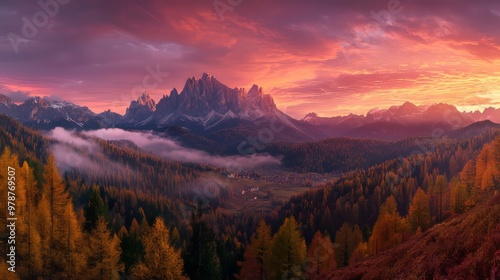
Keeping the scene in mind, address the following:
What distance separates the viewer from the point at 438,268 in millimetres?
21609

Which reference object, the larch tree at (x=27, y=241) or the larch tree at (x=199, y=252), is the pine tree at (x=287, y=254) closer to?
the larch tree at (x=199, y=252)

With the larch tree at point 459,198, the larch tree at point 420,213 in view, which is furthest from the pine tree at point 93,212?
the larch tree at point 459,198

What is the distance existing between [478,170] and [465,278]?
82188 millimetres

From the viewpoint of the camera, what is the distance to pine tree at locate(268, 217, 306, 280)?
49312 mm

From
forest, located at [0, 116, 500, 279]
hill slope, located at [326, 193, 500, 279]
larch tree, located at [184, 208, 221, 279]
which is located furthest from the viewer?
larch tree, located at [184, 208, 221, 279]

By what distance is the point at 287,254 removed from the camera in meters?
50.0

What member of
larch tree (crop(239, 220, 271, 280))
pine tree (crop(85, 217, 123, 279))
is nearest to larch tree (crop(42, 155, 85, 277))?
pine tree (crop(85, 217, 123, 279))

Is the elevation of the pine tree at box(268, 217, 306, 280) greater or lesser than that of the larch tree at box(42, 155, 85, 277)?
lesser

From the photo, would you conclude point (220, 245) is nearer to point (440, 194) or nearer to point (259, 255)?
point (259, 255)

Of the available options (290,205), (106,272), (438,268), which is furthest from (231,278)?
(290,205)

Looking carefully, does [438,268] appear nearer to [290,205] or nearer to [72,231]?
[72,231]

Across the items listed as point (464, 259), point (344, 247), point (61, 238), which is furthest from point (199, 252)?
point (344, 247)

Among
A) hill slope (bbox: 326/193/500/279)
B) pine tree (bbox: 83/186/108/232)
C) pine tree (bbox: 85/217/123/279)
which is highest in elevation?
hill slope (bbox: 326/193/500/279)

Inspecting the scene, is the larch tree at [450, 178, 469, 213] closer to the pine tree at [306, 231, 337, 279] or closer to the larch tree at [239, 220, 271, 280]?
the pine tree at [306, 231, 337, 279]
